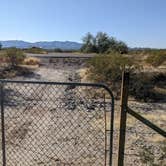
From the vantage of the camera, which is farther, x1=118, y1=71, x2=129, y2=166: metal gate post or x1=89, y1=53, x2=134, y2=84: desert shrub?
x1=89, y1=53, x2=134, y2=84: desert shrub

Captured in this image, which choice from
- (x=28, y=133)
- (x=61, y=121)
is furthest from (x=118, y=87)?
(x=28, y=133)

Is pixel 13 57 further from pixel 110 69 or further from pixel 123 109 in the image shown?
pixel 123 109

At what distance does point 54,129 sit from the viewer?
9.24m

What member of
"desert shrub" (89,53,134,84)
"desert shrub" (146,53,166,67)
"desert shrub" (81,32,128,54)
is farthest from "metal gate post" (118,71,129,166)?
"desert shrub" (81,32,128,54)

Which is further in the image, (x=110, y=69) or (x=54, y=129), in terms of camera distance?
(x=110, y=69)

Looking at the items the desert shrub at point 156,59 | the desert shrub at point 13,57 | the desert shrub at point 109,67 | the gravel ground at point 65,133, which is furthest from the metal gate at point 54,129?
the desert shrub at point 156,59

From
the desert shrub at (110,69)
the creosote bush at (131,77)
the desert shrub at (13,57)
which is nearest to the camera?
the creosote bush at (131,77)

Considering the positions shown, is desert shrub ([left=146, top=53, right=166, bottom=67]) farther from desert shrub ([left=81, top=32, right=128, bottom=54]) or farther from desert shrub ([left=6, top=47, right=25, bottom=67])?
desert shrub ([left=81, top=32, right=128, bottom=54])

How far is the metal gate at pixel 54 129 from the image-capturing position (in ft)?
21.9

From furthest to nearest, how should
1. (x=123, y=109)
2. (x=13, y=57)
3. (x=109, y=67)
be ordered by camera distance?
1. (x=13, y=57)
2. (x=109, y=67)
3. (x=123, y=109)

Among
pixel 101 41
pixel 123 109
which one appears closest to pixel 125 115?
pixel 123 109

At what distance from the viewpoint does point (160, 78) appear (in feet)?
66.5

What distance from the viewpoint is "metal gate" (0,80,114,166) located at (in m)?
6.68

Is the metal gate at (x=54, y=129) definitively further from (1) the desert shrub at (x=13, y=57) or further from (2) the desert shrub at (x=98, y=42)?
(2) the desert shrub at (x=98, y=42)
